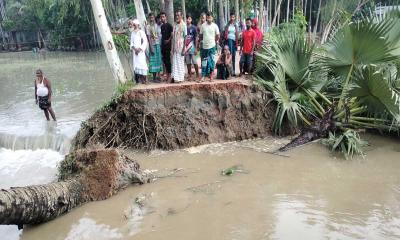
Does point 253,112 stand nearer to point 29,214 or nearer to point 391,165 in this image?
point 391,165

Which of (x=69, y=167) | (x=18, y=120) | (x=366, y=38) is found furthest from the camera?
(x=18, y=120)

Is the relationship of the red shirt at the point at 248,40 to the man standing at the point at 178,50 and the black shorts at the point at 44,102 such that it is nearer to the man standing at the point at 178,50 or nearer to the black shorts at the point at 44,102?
the man standing at the point at 178,50

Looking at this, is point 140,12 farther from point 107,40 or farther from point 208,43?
point 208,43

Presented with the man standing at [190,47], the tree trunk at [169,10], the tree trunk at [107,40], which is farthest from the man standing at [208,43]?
the tree trunk at [107,40]

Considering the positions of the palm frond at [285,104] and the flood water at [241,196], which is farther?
the palm frond at [285,104]

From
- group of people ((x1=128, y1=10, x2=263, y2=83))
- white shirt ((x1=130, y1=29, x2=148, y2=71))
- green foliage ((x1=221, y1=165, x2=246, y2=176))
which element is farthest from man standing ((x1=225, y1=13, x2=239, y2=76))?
green foliage ((x1=221, y1=165, x2=246, y2=176))

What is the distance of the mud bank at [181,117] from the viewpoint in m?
8.09

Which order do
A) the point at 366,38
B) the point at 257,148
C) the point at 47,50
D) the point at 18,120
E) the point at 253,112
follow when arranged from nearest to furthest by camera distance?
the point at 366,38 → the point at 257,148 → the point at 253,112 → the point at 18,120 → the point at 47,50

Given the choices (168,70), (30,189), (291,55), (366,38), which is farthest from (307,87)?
(30,189)

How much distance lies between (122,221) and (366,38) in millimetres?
5098

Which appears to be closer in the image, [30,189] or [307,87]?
[30,189]

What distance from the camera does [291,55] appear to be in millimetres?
8281

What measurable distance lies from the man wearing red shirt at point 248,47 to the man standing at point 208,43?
66 centimetres

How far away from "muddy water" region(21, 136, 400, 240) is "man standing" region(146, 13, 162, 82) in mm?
2456
